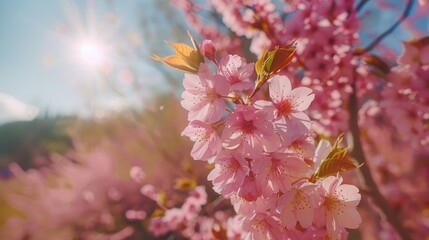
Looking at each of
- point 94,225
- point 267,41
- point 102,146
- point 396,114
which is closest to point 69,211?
point 94,225

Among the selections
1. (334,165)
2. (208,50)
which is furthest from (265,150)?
(208,50)

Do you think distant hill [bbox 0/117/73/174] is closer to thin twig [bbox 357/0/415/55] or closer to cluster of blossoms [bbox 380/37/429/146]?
thin twig [bbox 357/0/415/55]

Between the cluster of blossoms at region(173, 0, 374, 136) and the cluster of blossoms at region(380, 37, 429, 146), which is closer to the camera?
the cluster of blossoms at region(380, 37, 429, 146)

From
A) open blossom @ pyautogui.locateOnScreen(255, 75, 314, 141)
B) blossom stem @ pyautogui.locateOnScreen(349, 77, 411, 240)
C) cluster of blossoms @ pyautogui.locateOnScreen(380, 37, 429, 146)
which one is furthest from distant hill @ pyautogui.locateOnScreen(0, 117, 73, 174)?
open blossom @ pyautogui.locateOnScreen(255, 75, 314, 141)

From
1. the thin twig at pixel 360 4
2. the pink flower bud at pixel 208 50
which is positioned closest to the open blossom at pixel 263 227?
the pink flower bud at pixel 208 50

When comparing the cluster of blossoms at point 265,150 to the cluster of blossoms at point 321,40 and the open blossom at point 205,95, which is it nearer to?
the open blossom at point 205,95
